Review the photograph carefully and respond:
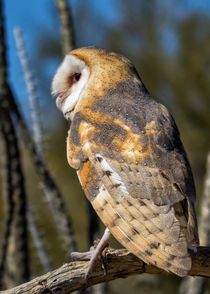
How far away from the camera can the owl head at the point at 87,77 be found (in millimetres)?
3314

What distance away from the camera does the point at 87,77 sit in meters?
3.43

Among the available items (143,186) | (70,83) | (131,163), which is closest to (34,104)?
(70,83)

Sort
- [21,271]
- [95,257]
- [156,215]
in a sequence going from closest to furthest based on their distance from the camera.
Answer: [156,215], [95,257], [21,271]

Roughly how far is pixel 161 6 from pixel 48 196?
451cm

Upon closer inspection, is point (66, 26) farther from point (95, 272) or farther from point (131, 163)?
point (95, 272)

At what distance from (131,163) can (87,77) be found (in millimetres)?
836

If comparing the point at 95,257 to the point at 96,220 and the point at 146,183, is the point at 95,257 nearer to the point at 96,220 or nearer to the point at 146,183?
the point at 146,183

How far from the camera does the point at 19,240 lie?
4.80 meters

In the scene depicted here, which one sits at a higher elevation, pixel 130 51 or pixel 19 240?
pixel 130 51

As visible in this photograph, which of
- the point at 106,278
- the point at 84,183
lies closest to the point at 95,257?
the point at 106,278

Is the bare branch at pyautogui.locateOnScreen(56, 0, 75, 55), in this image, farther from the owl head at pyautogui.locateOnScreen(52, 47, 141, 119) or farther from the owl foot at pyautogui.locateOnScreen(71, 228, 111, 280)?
the owl foot at pyautogui.locateOnScreen(71, 228, 111, 280)

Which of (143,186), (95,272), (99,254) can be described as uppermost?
(143,186)

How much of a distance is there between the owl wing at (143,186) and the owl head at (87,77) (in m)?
0.29

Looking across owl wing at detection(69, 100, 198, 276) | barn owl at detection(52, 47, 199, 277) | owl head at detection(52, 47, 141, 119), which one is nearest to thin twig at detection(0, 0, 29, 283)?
owl head at detection(52, 47, 141, 119)
